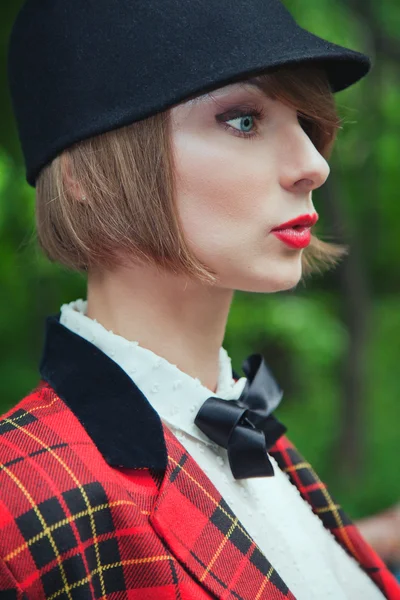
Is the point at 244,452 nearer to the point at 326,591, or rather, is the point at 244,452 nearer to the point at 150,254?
the point at 326,591

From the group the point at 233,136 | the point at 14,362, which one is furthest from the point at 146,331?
the point at 14,362

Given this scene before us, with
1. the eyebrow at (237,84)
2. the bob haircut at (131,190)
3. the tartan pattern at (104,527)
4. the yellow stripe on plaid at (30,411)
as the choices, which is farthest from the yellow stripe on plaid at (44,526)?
the eyebrow at (237,84)

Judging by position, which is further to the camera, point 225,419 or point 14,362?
point 14,362

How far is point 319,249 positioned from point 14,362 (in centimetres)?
323

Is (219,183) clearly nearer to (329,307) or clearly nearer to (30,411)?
(30,411)

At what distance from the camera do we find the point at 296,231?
4.75ft

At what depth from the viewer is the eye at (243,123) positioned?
1.37 m

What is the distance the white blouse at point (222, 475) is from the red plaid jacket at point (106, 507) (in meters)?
0.08

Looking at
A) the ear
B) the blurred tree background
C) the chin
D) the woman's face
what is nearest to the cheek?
the woman's face

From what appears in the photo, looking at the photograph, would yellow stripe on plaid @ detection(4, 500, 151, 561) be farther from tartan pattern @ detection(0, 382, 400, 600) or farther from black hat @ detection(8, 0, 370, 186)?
black hat @ detection(8, 0, 370, 186)

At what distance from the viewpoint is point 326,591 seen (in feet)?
4.86

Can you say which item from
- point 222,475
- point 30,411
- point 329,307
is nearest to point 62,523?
point 30,411

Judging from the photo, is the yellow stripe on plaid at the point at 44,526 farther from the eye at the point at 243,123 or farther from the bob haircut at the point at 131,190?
the eye at the point at 243,123

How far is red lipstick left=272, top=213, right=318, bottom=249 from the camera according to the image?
1.42m
